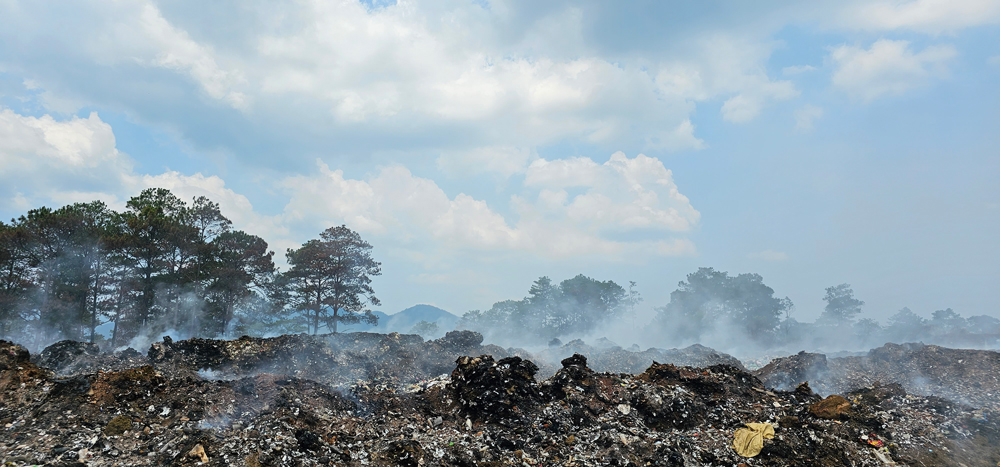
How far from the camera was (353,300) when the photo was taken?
3281cm

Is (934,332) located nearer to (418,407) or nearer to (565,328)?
(565,328)

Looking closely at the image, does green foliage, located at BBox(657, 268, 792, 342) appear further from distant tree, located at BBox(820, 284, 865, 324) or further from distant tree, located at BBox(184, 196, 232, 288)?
distant tree, located at BBox(184, 196, 232, 288)

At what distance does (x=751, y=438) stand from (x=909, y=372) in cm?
1626

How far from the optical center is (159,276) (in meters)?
27.8

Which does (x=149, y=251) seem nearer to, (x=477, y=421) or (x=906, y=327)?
(x=477, y=421)

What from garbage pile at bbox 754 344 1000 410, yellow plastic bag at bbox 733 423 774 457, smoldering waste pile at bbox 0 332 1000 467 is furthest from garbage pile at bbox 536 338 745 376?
yellow plastic bag at bbox 733 423 774 457

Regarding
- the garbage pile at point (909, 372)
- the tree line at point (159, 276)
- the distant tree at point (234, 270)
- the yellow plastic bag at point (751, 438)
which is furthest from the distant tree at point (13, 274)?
the garbage pile at point (909, 372)

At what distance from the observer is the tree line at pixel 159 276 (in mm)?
24812

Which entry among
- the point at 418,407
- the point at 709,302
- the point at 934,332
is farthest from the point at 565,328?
the point at 418,407

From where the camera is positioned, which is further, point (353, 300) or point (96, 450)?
point (353, 300)

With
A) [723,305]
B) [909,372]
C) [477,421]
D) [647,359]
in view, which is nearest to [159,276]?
[477,421]

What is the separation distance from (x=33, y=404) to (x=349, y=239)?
25.3 m

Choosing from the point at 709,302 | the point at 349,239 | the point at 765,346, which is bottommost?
the point at 765,346

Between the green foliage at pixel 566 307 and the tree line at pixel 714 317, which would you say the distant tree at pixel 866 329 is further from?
the green foliage at pixel 566 307
